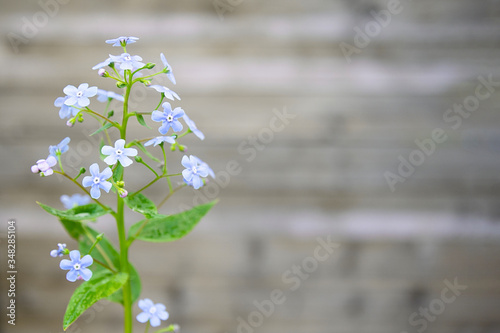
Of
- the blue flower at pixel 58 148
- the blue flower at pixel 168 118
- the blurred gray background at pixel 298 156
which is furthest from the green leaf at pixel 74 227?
the blurred gray background at pixel 298 156

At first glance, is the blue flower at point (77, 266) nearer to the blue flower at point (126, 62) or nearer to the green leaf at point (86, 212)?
the green leaf at point (86, 212)

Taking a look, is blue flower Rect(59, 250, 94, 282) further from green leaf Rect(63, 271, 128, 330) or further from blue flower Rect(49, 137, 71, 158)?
blue flower Rect(49, 137, 71, 158)

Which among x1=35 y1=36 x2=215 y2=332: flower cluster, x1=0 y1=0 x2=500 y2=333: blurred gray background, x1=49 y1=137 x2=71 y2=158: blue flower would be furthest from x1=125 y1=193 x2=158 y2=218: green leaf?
x1=0 y1=0 x2=500 y2=333: blurred gray background

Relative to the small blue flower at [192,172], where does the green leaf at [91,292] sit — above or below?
below

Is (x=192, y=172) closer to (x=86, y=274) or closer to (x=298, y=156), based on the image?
(x=86, y=274)

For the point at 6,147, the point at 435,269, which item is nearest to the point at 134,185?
the point at 6,147

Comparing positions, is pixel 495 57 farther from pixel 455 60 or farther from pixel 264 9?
pixel 264 9

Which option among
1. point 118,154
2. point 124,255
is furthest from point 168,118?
point 124,255
